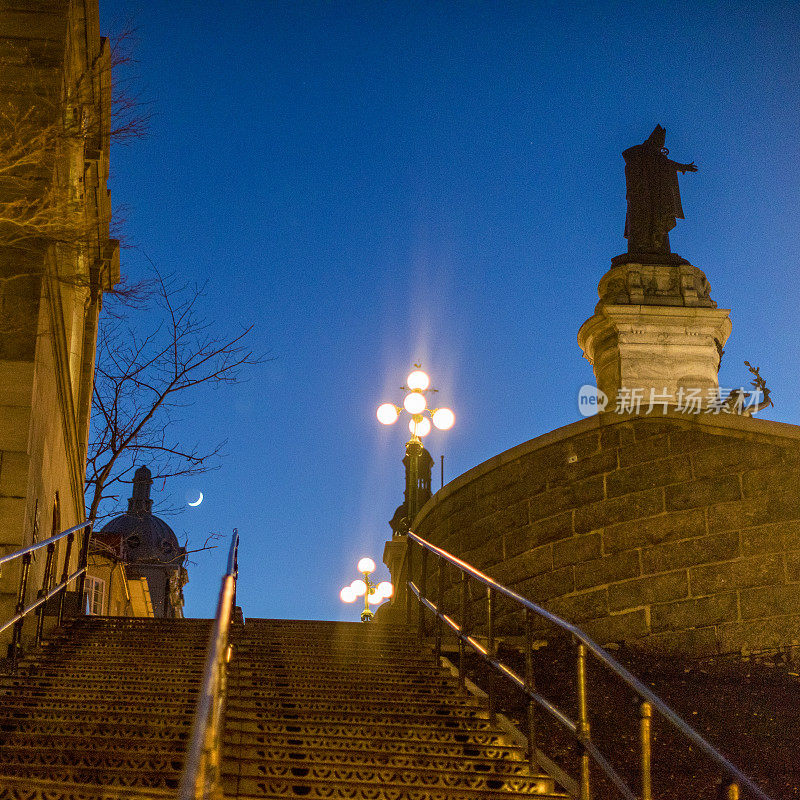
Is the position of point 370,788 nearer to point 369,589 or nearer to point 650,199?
point 650,199

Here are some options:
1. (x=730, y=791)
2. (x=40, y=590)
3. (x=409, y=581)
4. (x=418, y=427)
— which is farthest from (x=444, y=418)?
(x=730, y=791)

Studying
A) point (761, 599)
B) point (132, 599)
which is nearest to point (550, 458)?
point (761, 599)

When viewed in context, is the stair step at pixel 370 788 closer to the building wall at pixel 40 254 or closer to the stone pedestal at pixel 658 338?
the building wall at pixel 40 254

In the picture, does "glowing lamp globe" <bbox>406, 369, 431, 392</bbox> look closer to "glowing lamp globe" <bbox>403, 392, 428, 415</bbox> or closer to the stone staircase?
"glowing lamp globe" <bbox>403, 392, 428, 415</bbox>

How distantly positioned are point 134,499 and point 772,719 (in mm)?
88675

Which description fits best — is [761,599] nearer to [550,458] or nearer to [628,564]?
[628,564]

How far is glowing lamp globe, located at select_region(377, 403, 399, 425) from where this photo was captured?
56.3ft

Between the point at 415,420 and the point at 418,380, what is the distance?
0.83m

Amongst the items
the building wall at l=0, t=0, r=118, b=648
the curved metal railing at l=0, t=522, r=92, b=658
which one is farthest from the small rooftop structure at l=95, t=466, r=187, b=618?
the curved metal railing at l=0, t=522, r=92, b=658

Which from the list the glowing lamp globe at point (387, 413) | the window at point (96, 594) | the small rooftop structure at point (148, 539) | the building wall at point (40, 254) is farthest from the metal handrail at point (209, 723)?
the small rooftop structure at point (148, 539)

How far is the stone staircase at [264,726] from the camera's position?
5324 mm

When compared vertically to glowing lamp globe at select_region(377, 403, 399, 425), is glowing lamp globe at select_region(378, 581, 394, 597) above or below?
below

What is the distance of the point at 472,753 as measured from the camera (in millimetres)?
6191

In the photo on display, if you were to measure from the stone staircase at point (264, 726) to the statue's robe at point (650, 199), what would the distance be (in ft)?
31.8
